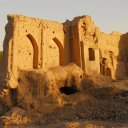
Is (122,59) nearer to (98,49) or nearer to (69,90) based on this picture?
(98,49)

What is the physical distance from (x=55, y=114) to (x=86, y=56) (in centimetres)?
858

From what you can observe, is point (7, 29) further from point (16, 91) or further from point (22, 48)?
point (16, 91)

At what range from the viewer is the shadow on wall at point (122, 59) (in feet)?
119

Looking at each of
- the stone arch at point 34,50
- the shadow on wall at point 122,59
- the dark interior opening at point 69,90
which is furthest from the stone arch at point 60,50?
the shadow on wall at point 122,59

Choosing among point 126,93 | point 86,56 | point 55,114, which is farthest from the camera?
point 86,56

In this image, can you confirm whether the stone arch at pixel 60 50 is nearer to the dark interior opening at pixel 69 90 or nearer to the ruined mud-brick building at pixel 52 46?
the ruined mud-brick building at pixel 52 46

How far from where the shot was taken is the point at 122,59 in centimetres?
3728

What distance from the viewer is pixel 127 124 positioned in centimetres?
2098

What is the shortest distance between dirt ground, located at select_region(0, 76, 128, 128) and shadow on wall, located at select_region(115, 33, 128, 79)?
9117 millimetres

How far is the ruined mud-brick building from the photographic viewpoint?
2616cm

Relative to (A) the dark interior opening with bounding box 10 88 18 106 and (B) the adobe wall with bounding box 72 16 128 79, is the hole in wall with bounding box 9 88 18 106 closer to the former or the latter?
(A) the dark interior opening with bounding box 10 88 18 106

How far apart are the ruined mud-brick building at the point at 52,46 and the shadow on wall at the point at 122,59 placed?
36.1 inches

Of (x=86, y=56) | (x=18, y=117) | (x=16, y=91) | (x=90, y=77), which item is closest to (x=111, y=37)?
(x=86, y=56)

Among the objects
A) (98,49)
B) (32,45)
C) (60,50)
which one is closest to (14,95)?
(32,45)
